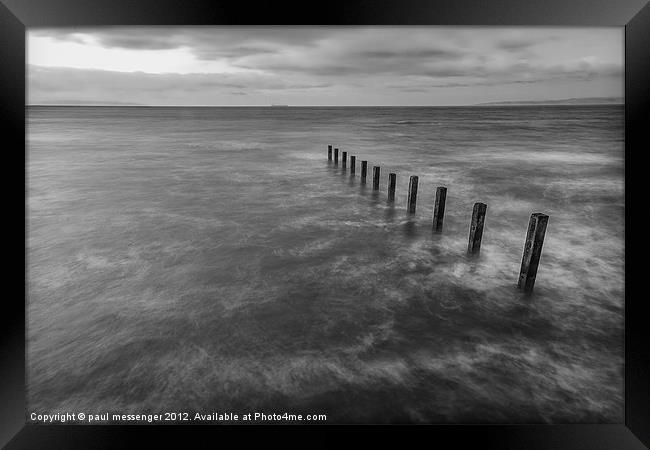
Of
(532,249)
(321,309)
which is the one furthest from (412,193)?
(321,309)

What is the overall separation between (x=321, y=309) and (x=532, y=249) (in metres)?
3.64

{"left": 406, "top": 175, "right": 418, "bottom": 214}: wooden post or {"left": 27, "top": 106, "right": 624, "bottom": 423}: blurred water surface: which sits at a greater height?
{"left": 406, "top": 175, "right": 418, "bottom": 214}: wooden post

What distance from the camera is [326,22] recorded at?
3.07m

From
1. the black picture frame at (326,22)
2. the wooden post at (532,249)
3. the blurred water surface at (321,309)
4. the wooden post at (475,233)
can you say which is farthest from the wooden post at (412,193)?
the black picture frame at (326,22)

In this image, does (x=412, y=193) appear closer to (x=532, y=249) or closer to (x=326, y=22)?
(x=532, y=249)

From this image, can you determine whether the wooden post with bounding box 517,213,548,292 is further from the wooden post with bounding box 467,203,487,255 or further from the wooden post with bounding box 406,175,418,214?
the wooden post with bounding box 406,175,418,214

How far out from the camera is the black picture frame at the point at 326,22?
284 cm

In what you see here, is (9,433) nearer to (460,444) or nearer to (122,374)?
(122,374)

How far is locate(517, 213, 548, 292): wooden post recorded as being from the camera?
6.86 m

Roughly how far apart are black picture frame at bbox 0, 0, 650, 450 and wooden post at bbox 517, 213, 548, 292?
4019 mm

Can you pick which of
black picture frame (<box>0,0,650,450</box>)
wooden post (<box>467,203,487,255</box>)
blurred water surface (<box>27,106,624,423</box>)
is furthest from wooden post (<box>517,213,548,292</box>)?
black picture frame (<box>0,0,650,450</box>)

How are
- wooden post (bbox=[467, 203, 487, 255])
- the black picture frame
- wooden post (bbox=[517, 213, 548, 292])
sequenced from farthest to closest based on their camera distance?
wooden post (bbox=[467, 203, 487, 255])
wooden post (bbox=[517, 213, 548, 292])
the black picture frame

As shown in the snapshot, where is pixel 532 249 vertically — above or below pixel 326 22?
below

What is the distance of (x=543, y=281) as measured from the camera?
786 cm
